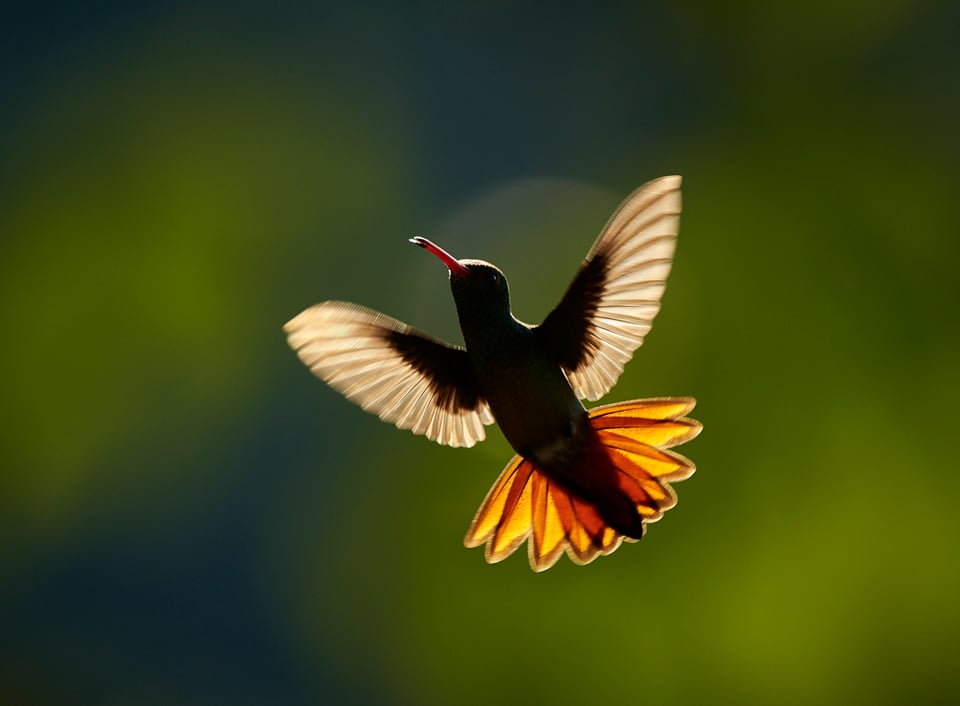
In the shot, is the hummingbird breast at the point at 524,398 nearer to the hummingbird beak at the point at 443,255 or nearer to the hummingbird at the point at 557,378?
the hummingbird at the point at 557,378

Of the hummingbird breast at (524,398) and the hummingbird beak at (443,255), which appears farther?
the hummingbird breast at (524,398)

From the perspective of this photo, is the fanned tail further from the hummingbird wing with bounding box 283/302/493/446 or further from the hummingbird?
the hummingbird wing with bounding box 283/302/493/446

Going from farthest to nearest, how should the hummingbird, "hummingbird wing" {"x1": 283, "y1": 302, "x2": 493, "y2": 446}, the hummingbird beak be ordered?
"hummingbird wing" {"x1": 283, "y1": 302, "x2": 493, "y2": 446} → the hummingbird → the hummingbird beak

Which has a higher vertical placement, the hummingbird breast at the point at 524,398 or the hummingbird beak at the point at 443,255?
the hummingbird beak at the point at 443,255

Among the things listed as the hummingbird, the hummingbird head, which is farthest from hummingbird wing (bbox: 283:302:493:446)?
the hummingbird head

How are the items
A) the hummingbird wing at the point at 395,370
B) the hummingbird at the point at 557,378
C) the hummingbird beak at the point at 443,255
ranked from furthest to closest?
the hummingbird wing at the point at 395,370 < the hummingbird at the point at 557,378 < the hummingbird beak at the point at 443,255

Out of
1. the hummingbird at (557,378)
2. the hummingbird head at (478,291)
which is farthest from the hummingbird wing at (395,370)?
the hummingbird head at (478,291)

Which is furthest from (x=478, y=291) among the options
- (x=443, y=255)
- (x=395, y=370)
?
(x=395, y=370)

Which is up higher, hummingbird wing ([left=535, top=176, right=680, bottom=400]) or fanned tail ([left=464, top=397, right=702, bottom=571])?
hummingbird wing ([left=535, top=176, right=680, bottom=400])
